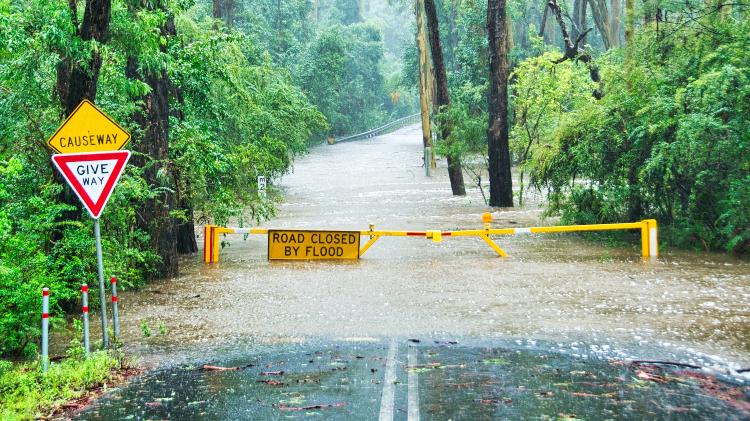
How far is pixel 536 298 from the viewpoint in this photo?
1349cm

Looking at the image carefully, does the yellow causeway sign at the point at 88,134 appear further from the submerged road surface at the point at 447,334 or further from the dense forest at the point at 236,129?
the submerged road surface at the point at 447,334

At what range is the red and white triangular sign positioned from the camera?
10180mm

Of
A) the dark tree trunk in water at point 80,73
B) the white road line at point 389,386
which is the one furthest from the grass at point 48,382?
the dark tree trunk in water at point 80,73

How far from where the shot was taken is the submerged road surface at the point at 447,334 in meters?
7.56

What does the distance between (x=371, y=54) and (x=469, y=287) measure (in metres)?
73.8

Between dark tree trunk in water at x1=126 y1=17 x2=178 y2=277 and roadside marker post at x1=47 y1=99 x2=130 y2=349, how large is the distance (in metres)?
5.44

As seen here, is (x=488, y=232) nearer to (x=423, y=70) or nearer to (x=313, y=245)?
(x=313, y=245)

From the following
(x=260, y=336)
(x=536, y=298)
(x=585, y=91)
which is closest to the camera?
(x=260, y=336)

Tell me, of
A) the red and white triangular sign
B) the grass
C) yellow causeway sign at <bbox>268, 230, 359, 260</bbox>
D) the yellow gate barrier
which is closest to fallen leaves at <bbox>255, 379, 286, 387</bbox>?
the grass

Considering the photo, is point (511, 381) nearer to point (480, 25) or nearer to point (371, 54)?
point (480, 25)

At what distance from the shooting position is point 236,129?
1157 inches

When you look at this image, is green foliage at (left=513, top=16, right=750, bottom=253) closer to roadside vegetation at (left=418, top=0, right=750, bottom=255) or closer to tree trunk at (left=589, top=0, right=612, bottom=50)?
roadside vegetation at (left=418, top=0, right=750, bottom=255)

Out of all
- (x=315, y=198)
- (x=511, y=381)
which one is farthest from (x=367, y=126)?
(x=511, y=381)

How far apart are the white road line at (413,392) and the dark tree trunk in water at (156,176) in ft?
26.2
